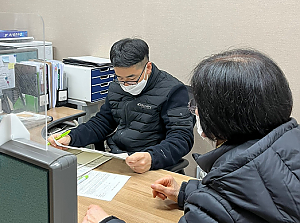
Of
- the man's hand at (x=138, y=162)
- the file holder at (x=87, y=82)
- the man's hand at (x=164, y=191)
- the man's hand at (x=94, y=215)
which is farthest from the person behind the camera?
the file holder at (x=87, y=82)

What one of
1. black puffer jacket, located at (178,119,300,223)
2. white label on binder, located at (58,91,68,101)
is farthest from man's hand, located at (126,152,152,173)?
white label on binder, located at (58,91,68,101)

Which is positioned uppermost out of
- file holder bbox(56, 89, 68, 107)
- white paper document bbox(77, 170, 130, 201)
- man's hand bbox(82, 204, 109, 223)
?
file holder bbox(56, 89, 68, 107)

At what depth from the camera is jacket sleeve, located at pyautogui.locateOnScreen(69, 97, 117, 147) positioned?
1.97 meters

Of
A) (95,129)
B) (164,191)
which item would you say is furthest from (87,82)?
(164,191)

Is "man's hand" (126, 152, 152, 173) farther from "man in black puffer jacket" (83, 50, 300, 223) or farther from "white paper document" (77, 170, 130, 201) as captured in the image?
"man in black puffer jacket" (83, 50, 300, 223)

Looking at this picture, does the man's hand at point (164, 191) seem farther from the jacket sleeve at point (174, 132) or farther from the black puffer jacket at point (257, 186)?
the black puffer jacket at point (257, 186)

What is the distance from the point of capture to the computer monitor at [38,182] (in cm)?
68

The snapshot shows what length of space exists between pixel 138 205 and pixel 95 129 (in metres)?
0.87

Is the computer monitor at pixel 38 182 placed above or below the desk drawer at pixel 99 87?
above

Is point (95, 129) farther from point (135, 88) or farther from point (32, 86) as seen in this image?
point (32, 86)

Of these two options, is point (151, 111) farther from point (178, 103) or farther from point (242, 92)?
point (242, 92)

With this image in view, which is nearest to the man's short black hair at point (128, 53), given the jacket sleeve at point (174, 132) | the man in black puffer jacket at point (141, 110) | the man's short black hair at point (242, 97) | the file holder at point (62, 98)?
the man in black puffer jacket at point (141, 110)

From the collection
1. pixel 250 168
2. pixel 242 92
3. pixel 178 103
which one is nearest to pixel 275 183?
pixel 250 168

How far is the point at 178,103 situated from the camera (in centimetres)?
194
